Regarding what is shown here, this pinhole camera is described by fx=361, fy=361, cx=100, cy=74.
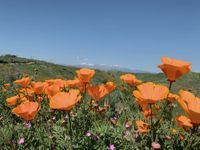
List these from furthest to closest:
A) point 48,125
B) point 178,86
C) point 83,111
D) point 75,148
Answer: point 178,86 → point 83,111 → point 48,125 → point 75,148

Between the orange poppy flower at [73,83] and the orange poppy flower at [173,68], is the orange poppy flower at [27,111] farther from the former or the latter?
the orange poppy flower at [173,68]

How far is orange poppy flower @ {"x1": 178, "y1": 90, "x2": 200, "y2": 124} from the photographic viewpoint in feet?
8.49

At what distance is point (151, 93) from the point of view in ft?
9.75

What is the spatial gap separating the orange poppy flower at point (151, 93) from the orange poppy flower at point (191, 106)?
157mm

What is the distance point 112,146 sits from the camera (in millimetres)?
3348

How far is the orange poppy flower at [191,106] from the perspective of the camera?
8.49ft

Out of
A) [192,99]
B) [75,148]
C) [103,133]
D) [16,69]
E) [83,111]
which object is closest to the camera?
[192,99]

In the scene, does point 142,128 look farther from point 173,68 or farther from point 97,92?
point 97,92

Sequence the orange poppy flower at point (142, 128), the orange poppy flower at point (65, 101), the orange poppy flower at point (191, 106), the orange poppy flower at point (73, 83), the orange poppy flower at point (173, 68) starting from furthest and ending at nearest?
the orange poppy flower at point (73, 83) → the orange poppy flower at point (142, 128) → the orange poppy flower at point (65, 101) → the orange poppy flower at point (173, 68) → the orange poppy flower at point (191, 106)

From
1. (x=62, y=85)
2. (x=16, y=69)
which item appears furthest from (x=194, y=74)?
(x=62, y=85)

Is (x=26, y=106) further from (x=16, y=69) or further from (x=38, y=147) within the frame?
(x=16, y=69)

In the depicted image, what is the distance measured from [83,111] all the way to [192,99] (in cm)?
163

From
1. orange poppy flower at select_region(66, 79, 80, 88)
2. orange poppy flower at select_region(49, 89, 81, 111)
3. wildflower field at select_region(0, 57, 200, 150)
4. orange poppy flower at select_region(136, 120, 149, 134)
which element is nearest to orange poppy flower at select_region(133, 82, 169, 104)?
wildflower field at select_region(0, 57, 200, 150)

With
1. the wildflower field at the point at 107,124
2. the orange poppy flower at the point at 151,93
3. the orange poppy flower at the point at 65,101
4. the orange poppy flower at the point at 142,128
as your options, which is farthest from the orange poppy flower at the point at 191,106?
the orange poppy flower at the point at 65,101
